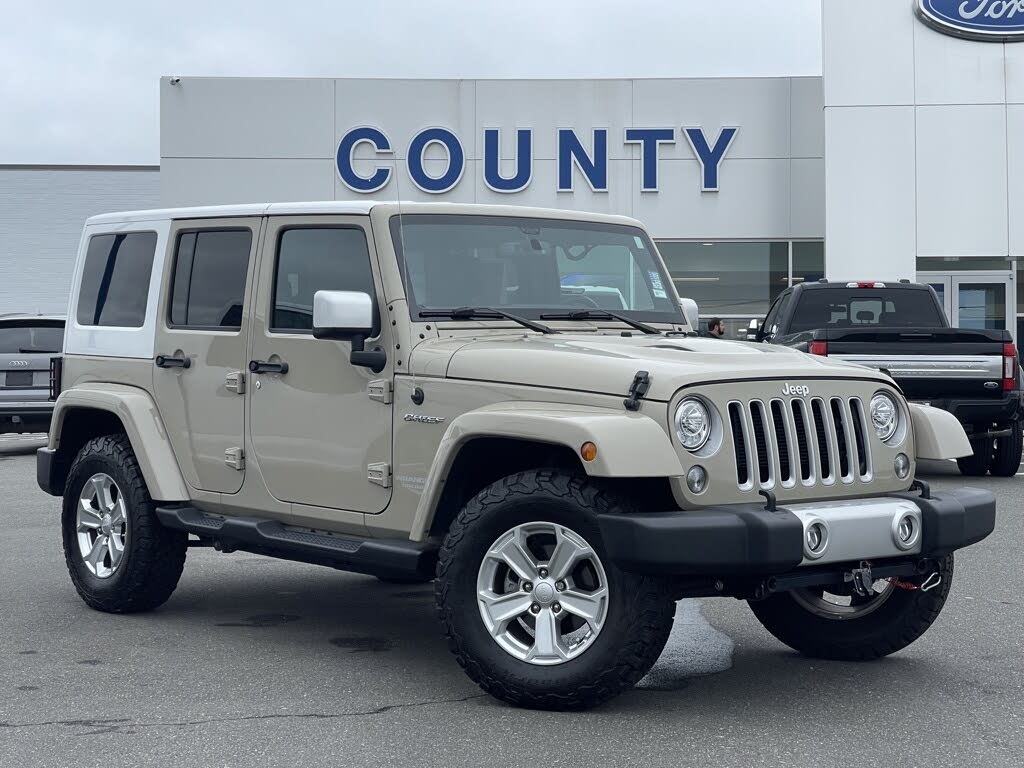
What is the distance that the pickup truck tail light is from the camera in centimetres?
1373

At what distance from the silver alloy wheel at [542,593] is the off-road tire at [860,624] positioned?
1446 millimetres

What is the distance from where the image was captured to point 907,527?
5.36 metres

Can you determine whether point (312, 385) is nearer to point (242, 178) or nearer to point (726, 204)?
point (726, 204)

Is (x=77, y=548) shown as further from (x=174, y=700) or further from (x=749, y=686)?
(x=749, y=686)

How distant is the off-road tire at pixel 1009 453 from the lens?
14156 millimetres

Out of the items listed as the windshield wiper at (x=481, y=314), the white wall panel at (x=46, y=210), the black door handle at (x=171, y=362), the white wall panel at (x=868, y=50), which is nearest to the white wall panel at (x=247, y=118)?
the white wall panel at (x=868, y=50)

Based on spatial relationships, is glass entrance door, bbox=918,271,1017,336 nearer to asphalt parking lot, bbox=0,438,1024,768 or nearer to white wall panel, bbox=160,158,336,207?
white wall panel, bbox=160,158,336,207

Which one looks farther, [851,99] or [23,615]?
[851,99]

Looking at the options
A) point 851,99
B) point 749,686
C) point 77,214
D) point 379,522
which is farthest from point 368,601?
point 77,214

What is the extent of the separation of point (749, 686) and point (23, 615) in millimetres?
3812

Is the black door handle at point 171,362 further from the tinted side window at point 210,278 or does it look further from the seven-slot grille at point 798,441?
the seven-slot grille at point 798,441

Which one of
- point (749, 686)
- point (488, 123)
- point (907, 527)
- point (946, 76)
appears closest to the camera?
point (907, 527)

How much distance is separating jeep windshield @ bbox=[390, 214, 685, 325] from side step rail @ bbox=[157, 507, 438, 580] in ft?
3.25

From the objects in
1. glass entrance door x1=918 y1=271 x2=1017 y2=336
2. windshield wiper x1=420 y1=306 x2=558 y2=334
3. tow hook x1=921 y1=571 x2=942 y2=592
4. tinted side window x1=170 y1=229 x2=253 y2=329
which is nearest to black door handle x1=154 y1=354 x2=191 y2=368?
tinted side window x1=170 y1=229 x2=253 y2=329
